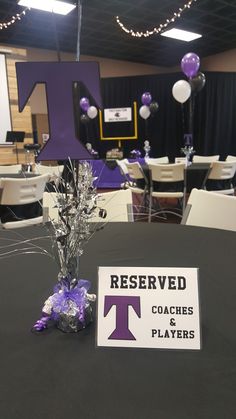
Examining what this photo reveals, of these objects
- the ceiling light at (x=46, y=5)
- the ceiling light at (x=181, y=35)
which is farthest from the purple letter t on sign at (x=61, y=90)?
the ceiling light at (x=181, y=35)

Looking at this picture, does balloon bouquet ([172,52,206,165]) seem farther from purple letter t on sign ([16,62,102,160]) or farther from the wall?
purple letter t on sign ([16,62,102,160])

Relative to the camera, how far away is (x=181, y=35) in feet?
23.1

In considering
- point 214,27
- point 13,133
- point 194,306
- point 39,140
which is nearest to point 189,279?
point 194,306

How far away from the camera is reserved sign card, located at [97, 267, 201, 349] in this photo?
23.2 inches

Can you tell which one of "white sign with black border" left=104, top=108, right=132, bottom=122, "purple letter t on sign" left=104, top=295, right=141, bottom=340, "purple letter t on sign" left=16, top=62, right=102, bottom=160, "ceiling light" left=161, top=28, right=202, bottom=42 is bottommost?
"purple letter t on sign" left=104, top=295, right=141, bottom=340

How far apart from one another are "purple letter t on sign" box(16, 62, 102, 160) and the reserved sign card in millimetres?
289

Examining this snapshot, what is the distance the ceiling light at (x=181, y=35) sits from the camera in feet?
22.3

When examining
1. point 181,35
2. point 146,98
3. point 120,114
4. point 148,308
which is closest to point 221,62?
Result: point 181,35

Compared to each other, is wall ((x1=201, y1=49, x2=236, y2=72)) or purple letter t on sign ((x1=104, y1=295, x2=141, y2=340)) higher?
wall ((x1=201, y1=49, x2=236, y2=72))

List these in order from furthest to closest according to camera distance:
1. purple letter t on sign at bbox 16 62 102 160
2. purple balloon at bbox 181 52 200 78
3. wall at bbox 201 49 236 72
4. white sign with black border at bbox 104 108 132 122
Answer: white sign with black border at bbox 104 108 132 122
wall at bbox 201 49 236 72
purple balloon at bbox 181 52 200 78
purple letter t on sign at bbox 16 62 102 160

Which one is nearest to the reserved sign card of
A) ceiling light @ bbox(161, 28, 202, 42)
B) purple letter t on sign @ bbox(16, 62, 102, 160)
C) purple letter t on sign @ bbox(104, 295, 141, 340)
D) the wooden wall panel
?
purple letter t on sign @ bbox(104, 295, 141, 340)

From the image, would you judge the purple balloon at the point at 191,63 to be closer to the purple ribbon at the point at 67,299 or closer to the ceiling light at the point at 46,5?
the ceiling light at the point at 46,5

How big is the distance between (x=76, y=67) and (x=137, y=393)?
0.64 m

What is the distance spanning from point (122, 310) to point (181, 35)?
770 cm
